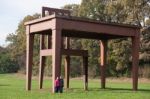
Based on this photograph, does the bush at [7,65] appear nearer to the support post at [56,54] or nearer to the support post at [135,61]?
the support post at [135,61]

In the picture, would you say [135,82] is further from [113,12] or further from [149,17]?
[113,12]

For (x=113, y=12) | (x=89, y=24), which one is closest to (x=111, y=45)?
(x=113, y=12)

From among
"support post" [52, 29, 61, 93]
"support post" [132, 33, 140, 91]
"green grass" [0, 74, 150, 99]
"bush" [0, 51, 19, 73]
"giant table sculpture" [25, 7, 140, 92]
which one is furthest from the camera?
"bush" [0, 51, 19, 73]

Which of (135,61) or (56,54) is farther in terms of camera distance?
(135,61)

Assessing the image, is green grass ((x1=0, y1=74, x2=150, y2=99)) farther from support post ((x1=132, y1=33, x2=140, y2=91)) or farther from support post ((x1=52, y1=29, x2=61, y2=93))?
support post ((x1=52, y1=29, x2=61, y2=93))

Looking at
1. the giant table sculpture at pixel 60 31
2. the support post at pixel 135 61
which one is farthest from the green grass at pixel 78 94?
the giant table sculpture at pixel 60 31

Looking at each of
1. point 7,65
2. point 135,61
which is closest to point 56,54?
point 135,61

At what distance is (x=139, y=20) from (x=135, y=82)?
26.8 meters

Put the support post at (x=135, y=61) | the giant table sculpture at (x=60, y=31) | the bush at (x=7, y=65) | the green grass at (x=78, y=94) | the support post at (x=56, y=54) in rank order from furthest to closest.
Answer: the bush at (x=7, y=65)
the support post at (x=135, y=61)
the giant table sculpture at (x=60, y=31)
the support post at (x=56, y=54)
the green grass at (x=78, y=94)

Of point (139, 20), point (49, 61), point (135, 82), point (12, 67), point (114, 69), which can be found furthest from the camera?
point (12, 67)

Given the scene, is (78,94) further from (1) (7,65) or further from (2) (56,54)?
(1) (7,65)

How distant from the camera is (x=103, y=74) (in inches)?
1442

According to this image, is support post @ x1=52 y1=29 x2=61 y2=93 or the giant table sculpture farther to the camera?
the giant table sculpture

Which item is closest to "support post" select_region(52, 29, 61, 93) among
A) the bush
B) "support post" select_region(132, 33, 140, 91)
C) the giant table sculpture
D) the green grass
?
the giant table sculpture
